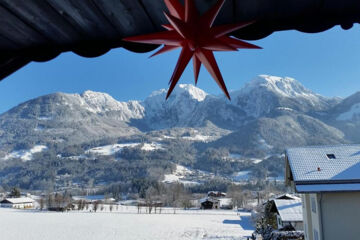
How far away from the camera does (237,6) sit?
63.4 inches

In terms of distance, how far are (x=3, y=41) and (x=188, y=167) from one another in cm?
18165

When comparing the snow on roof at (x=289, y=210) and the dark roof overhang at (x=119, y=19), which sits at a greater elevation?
the dark roof overhang at (x=119, y=19)

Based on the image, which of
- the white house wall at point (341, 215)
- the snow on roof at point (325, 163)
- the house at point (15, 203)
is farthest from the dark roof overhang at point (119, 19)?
the house at point (15, 203)

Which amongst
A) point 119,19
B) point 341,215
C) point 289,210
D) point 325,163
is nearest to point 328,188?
point 341,215

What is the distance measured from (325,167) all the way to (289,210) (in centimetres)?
769

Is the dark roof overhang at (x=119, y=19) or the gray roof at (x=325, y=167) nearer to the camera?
the dark roof overhang at (x=119, y=19)

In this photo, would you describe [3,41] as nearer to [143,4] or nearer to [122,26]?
[122,26]

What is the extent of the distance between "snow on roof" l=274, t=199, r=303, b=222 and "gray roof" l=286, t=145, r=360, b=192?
580 centimetres

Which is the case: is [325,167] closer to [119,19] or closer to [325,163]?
[325,163]

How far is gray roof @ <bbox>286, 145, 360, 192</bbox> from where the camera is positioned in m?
8.52

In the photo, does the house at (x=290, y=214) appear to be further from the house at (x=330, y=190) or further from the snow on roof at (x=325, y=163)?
the snow on roof at (x=325, y=163)

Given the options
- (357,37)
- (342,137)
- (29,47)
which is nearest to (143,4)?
(29,47)

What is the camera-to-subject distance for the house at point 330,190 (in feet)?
26.5

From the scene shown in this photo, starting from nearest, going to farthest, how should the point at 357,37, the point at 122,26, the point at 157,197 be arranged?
the point at 122,26, the point at 357,37, the point at 157,197
